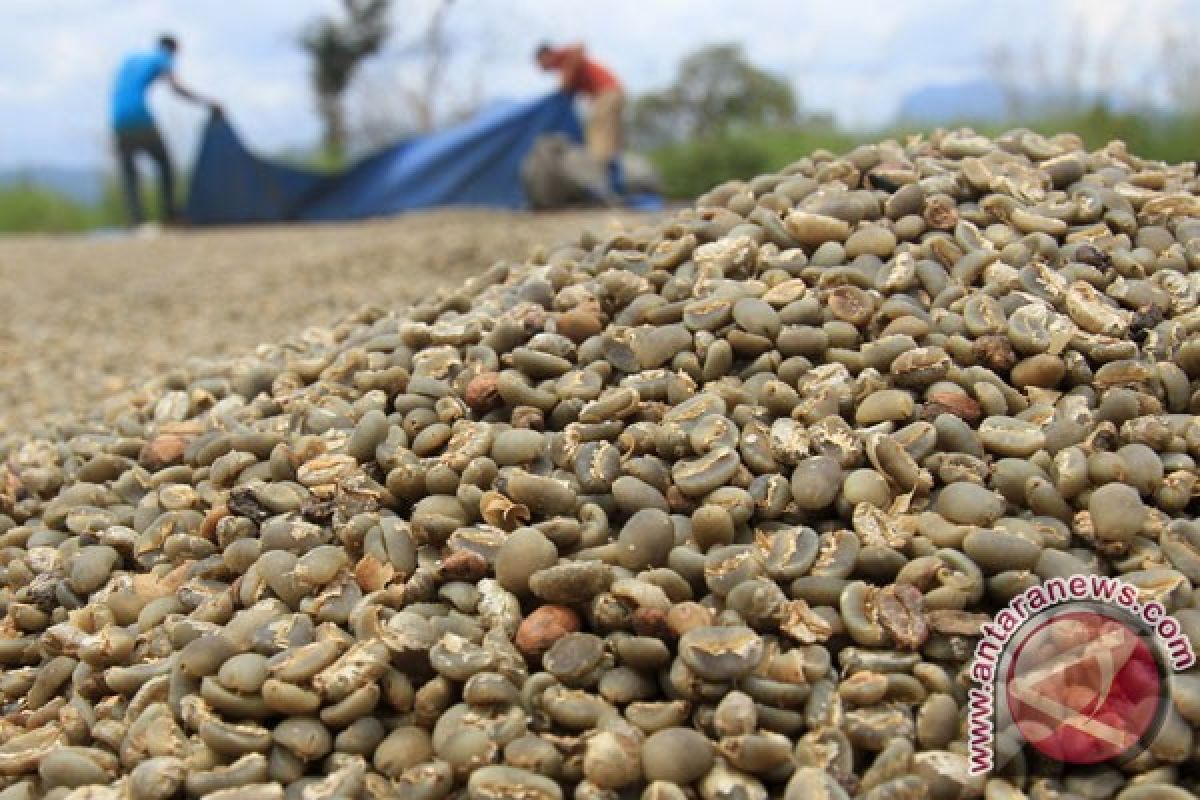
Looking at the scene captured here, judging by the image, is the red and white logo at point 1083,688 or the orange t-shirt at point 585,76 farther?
the orange t-shirt at point 585,76

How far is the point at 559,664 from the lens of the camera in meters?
1.14

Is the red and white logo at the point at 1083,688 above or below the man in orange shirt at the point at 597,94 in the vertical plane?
below

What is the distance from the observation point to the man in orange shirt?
299 inches

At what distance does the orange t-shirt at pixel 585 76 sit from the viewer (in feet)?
24.9

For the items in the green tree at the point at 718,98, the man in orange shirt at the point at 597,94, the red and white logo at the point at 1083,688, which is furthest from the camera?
the green tree at the point at 718,98

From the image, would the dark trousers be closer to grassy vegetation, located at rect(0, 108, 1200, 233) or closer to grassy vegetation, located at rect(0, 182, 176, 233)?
grassy vegetation, located at rect(0, 108, 1200, 233)

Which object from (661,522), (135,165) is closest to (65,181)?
(135,165)

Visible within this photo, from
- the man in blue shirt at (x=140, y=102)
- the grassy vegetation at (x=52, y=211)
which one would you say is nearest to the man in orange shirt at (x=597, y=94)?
the man in blue shirt at (x=140, y=102)

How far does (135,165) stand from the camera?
26.8 feet

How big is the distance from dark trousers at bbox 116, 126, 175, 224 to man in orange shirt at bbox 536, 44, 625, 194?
3.01 meters

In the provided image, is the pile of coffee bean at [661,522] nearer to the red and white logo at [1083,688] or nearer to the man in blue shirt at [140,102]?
the red and white logo at [1083,688]

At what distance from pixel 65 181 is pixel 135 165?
4158mm

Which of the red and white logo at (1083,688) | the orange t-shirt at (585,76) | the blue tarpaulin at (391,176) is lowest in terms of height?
the red and white logo at (1083,688)
